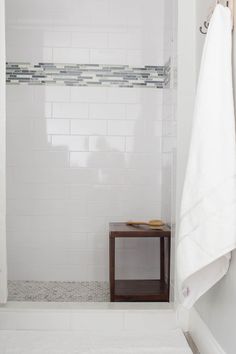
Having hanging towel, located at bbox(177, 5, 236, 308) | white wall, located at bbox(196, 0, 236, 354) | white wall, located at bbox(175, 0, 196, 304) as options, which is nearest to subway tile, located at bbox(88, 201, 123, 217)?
white wall, located at bbox(175, 0, 196, 304)

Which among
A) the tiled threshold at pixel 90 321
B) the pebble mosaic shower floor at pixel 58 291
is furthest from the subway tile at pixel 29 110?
the tiled threshold at pixel 90 321

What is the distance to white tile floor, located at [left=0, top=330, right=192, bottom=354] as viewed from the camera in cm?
177

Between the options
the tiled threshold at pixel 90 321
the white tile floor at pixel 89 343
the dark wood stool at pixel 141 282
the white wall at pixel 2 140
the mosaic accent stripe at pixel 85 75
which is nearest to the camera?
the white tile floor at pixel 89 343

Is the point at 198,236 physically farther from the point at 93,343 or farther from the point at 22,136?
the point at 22,136

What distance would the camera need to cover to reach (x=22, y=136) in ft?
10.2

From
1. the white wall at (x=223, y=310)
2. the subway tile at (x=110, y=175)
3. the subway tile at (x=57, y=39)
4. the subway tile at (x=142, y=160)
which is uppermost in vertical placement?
the subway tile at (x=57, y=39)

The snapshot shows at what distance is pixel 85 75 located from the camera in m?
3.11

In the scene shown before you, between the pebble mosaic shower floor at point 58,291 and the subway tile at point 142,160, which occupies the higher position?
the subway tile at point 142,160

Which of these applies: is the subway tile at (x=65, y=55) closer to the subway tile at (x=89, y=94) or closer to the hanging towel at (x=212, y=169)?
the subway tile at (x=89, y=94)

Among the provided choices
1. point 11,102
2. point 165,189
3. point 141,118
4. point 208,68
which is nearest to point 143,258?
point 165,189

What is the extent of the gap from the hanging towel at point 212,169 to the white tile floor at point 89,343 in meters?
0.40

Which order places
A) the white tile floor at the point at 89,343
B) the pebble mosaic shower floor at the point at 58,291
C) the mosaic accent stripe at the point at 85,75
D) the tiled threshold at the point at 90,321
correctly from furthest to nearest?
the mosaic accent stripe at the point at 85,75 → the pebble mosaic shower floor at the point at 58,291 → the tiled threshold at the point at 90,321 → the white tile floor at the point at 89,343

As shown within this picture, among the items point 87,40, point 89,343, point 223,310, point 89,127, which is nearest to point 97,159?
point 89,127

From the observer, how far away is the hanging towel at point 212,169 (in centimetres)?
146
